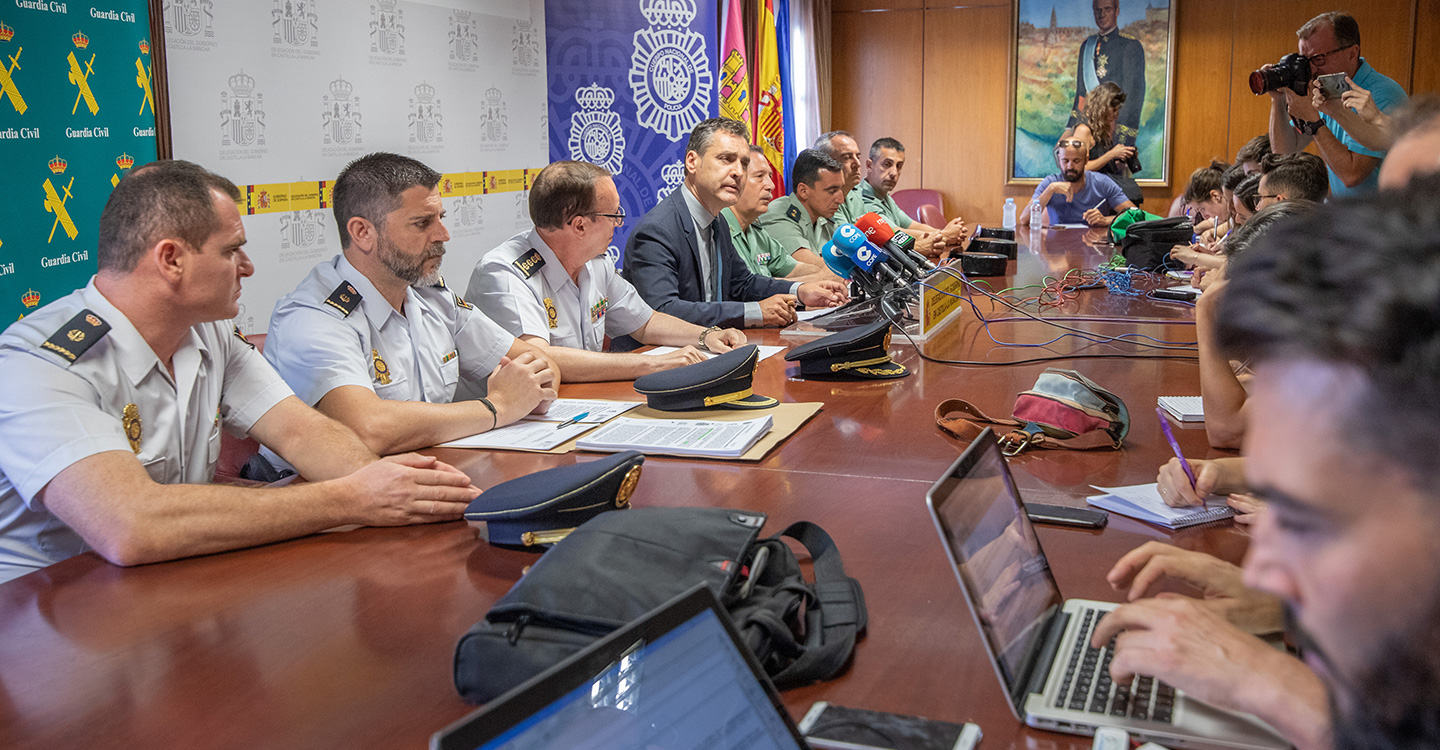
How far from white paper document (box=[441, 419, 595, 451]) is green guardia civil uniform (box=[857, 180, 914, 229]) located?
14.3ft

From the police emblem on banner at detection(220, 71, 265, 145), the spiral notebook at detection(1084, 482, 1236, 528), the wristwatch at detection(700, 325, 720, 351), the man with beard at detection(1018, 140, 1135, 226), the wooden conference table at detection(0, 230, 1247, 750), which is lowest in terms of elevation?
the wooden conference table at detection(0, 230, 1247, 750)

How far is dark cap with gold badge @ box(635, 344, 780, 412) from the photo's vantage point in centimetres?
219

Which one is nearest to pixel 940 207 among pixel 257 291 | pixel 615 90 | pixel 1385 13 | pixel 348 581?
pixel 1385 13

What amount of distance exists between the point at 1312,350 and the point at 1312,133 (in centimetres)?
446

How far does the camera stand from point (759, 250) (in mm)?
4934

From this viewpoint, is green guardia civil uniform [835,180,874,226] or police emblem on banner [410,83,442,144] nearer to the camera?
police emblem on banner [410,83,442,144]

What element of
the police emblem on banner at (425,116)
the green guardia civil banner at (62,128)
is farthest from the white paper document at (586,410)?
the police emblem on banner at (425,116)

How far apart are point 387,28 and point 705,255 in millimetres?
1453

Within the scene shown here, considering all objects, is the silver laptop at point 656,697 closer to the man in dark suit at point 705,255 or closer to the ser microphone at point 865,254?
the ser microphone at point 865,254

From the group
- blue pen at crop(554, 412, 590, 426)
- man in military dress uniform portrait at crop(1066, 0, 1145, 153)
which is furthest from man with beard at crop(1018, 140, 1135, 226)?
blue pen at crop(554, 412, 590, 426)

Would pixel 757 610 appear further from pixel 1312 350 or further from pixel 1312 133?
pixel 1312 133

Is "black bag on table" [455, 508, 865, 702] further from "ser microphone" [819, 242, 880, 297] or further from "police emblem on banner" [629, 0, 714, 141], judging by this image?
"police emblem on banner" [629, 0, 714, 141]

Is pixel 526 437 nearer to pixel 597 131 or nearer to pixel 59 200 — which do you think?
pixel 59 200

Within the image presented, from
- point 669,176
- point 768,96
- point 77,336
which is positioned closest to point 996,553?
point 77,336
